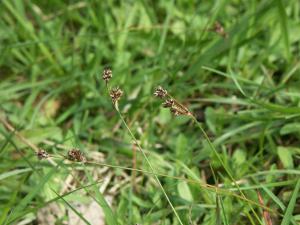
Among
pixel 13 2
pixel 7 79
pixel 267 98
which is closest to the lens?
pixel 267 98

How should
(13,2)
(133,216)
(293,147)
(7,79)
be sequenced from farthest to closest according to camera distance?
(13,2) → (7,79) → (293,147) → (133,216)

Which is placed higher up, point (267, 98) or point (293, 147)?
point (267, 98)

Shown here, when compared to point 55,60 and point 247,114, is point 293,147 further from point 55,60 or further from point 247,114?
point 55,60

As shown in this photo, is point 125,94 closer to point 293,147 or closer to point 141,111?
point 141,111

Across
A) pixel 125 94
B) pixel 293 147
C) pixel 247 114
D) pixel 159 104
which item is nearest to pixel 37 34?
pixel 125 94

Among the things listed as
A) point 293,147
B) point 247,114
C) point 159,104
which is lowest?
point 293,147

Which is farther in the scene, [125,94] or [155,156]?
[125,94]

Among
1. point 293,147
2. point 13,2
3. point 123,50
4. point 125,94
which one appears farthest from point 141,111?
point 13,2
